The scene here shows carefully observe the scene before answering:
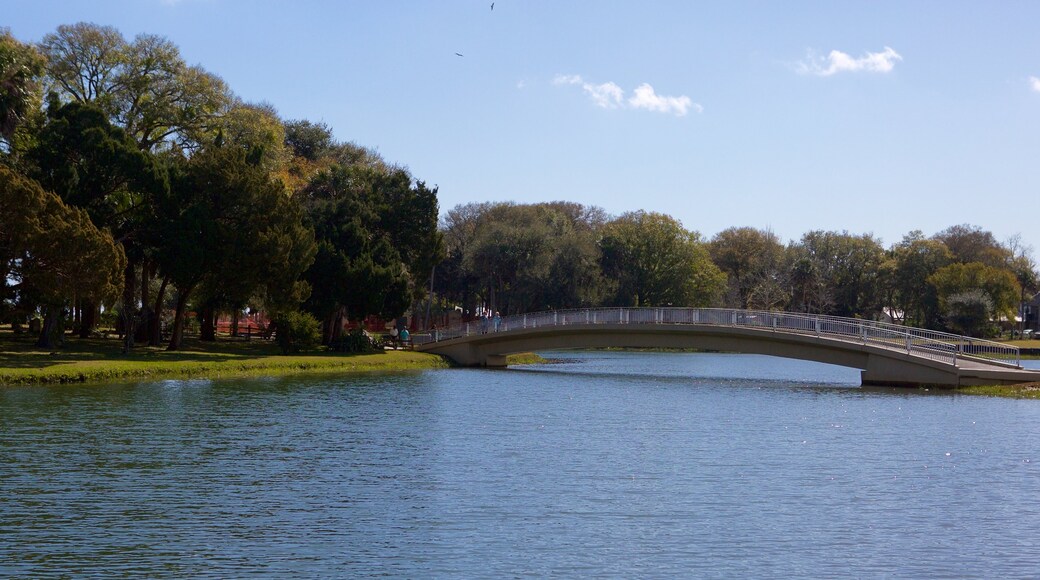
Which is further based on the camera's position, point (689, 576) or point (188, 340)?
A: point (188, 340)

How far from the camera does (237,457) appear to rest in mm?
24984

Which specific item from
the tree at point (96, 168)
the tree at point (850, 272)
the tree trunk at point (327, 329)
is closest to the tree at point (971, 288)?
the tree at point (850, 272)

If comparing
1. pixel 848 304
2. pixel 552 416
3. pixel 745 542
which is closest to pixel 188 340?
pixel 552 416

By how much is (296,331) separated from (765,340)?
81.1 ft

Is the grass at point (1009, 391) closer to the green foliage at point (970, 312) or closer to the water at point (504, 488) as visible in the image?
the water at point (504, 488)

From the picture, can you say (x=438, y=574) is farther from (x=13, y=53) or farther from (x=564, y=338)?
(x=564, y=338)

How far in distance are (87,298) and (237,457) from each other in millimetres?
21824

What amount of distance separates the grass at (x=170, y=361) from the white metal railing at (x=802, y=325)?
700 centimetres

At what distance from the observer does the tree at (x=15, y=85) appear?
44062mm

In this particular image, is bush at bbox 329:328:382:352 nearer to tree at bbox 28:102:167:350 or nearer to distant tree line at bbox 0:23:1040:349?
distant tree line at bbox 0:23:1040:349

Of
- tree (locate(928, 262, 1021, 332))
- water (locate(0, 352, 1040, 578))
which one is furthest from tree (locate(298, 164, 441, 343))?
tree (locate(928, 262, 1021, 332))

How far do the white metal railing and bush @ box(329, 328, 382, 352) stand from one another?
6.36 meters

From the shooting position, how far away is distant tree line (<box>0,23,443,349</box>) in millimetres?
43312

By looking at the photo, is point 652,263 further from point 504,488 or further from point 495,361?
point 504,488
